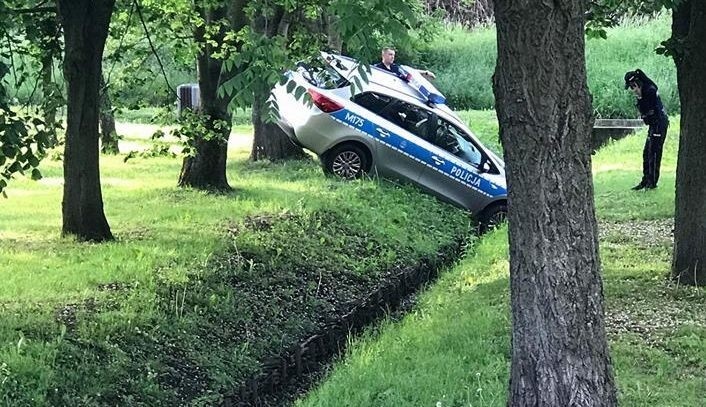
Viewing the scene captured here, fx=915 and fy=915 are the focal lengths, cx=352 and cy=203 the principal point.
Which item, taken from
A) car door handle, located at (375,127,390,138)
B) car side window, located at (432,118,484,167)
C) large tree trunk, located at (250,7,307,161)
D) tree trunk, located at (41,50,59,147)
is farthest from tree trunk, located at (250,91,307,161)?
tree trunk, located at (41,50,59,147)

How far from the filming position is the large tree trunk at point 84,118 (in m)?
9.37

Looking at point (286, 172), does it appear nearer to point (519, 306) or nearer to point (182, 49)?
point (182, 49)

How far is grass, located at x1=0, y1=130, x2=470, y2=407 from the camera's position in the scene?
260 inches

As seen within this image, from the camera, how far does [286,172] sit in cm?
1562

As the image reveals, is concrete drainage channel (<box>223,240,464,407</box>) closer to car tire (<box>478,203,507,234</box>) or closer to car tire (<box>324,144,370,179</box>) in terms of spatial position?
car tire (<box>478,203,507,234</box>)

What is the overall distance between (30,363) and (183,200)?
6384 mm

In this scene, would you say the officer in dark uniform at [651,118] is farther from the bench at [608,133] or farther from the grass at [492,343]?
the bench at [608,133]

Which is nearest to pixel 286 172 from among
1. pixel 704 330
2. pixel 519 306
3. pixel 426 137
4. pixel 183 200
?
pixel 426 137

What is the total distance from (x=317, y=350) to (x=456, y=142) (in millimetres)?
6935

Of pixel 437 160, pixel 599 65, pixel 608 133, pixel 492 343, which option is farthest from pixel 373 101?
pixel 599 65

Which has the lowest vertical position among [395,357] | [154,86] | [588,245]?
[395,357]

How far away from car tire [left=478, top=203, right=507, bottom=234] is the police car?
0.02 metres

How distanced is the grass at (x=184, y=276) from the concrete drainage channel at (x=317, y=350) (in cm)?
15

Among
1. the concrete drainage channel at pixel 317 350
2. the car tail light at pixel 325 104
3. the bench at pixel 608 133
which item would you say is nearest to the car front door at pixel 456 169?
the car tail light at pixel 325 104
